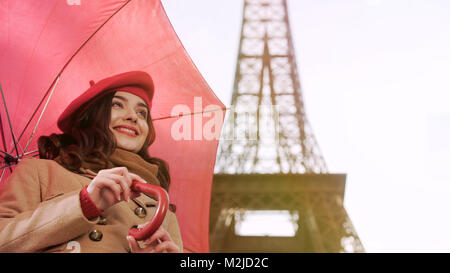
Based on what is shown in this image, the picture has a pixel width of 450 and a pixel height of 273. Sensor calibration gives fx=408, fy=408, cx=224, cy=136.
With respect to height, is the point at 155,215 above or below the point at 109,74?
below

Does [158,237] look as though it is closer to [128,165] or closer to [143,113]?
[128,165]

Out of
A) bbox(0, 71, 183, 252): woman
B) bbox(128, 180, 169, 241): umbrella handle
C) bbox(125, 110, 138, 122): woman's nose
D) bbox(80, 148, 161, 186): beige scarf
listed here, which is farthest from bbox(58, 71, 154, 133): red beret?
bbox(128, 180, 169, 241): umbrella handle

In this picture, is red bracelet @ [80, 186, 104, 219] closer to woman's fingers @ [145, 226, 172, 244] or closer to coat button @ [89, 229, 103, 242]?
coat button @ [89, 229, 103, 242]

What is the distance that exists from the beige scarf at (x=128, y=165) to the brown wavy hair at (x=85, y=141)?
2 cm

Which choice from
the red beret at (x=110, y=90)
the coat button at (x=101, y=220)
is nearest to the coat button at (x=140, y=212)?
the coat button at (x=101, y=220)

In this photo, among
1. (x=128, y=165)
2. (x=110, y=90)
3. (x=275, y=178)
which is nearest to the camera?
(x=128, y=165)

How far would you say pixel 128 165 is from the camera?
193 centimetres

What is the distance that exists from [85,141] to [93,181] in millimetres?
449

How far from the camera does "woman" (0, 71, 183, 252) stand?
1.50m

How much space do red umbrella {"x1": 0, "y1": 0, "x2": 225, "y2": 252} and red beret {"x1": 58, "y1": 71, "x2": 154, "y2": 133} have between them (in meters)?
0.05

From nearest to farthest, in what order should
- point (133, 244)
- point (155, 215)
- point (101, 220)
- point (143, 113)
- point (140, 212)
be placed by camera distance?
1. point (155, 215)
2. point (133, 244)
3. point (101, 220)
4. point (140, 212)
5. point (143, 113)

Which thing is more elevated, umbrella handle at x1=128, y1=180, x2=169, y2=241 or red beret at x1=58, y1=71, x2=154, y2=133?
red beret at x1=58, y1=71, x2=154, y2=133

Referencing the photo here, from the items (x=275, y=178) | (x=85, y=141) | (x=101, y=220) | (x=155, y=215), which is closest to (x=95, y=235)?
(x=101, y=220)

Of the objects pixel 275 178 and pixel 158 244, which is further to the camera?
pixel 275 178
